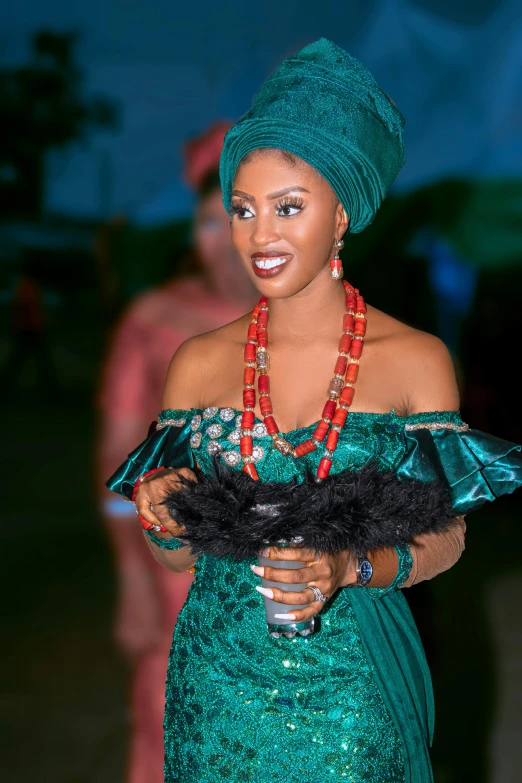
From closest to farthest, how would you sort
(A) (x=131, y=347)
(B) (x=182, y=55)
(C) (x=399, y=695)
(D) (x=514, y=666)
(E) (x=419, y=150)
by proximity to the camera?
(C) (x=399, y=695), (A) (x=131, y=347), (D) (x=514, y=666), (B) (x=182, y=55), (E) (x=419, y=150)

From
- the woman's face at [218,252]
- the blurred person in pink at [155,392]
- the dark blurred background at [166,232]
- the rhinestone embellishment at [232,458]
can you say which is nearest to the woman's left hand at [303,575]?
the rhinestone embellishment at [232,458]

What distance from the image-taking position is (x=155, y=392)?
253cm

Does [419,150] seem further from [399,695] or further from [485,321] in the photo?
[399,695]

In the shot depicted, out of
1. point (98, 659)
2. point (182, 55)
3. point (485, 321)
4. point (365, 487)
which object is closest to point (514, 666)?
point (98, 659)

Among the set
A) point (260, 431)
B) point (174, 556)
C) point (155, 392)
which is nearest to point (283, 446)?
point (260, 431)

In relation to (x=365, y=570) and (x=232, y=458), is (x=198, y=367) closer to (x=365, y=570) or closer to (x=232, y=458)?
(x=232, y=458)

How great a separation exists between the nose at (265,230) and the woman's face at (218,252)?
1132mm

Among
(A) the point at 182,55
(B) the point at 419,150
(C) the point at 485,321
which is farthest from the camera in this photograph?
Result: (C) the point at 485,321

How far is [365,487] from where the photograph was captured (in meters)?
1.18

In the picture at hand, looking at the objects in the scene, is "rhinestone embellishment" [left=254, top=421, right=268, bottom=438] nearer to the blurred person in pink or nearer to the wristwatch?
the wristwatch

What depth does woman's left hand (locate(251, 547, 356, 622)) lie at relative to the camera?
111 centimetres

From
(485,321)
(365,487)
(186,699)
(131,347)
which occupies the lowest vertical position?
(186,699)

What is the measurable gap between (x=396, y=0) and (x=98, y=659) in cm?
327

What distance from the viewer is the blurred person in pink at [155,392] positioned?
2.48 m
